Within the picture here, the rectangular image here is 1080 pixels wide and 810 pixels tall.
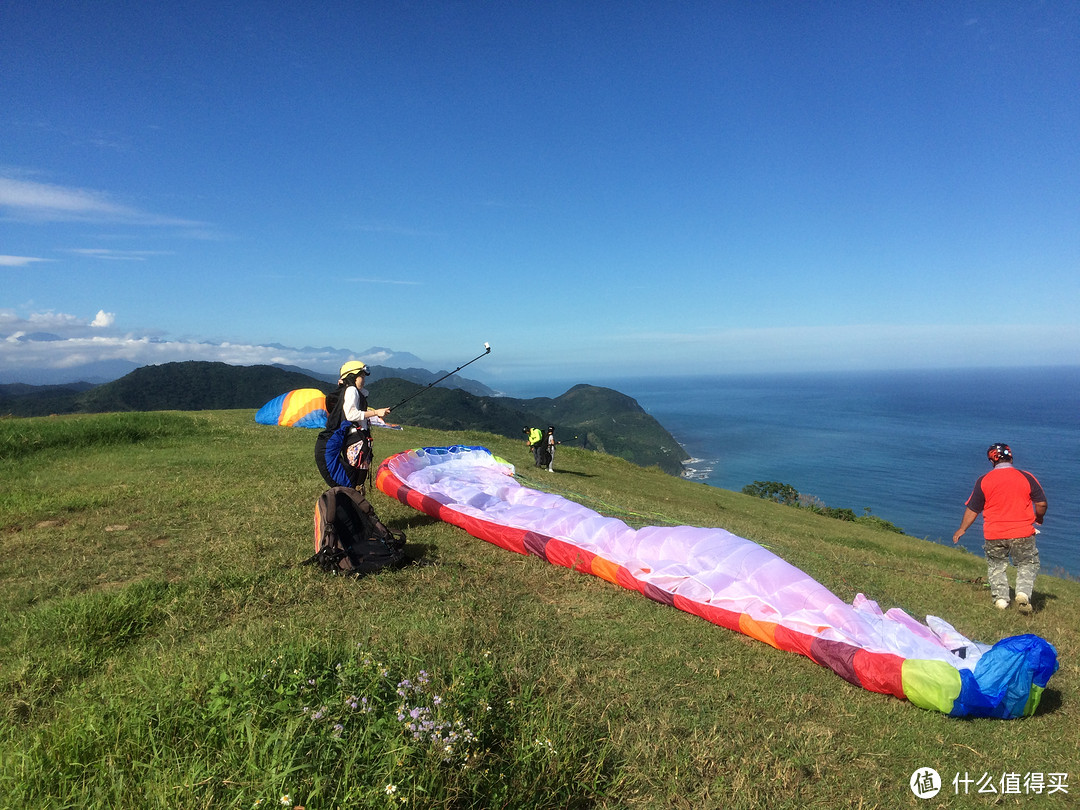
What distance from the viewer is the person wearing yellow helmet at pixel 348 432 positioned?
25.8 ft

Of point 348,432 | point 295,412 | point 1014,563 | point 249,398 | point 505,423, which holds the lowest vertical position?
point 505,423

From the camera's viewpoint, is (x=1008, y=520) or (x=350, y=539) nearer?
(x=350, y=539)

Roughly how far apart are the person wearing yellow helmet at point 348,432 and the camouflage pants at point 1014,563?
10508 mm

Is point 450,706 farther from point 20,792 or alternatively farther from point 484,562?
point 484,562

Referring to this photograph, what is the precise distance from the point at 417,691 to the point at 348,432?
5186mm

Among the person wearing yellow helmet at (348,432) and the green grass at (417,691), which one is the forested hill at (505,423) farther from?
the green grass at (417,691)

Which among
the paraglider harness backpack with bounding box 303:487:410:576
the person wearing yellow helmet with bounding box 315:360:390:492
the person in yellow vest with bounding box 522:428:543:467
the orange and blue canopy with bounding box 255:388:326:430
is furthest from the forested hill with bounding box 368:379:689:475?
the paraglider harness backpack with bounding box 303:487:410:576

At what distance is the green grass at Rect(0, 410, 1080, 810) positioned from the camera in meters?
3.30

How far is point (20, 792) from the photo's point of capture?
301 centimetres

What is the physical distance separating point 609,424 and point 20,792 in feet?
594

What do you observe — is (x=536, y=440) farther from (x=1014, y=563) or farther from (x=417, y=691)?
(x=417, y=691)

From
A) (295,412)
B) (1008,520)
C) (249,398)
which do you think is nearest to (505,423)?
(249,398)

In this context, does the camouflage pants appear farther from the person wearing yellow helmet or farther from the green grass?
the person wearing yellow helmet

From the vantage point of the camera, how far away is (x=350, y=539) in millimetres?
7824
